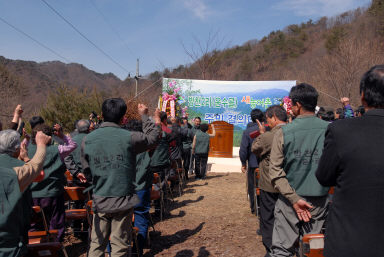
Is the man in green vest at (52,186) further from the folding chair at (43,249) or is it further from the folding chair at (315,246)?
the folding chair at (315,246)

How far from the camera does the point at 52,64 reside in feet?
358

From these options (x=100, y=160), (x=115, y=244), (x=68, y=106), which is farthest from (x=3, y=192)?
(x=68, y=106)

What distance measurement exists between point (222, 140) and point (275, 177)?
1232 cm

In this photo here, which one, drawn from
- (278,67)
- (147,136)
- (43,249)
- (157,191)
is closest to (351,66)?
(157,191)

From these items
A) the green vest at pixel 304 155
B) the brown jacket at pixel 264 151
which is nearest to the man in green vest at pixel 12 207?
the green vest at pixel 304 155

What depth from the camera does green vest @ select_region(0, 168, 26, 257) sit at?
7.02 feet

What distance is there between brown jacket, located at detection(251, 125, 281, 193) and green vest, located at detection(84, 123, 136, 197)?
151cm

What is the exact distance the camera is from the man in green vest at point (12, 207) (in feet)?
7.03

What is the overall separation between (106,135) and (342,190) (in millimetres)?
2018

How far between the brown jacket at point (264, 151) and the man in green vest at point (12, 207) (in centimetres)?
234

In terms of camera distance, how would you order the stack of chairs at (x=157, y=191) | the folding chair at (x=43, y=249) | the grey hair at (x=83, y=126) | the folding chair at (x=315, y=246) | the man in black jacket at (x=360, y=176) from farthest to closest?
the grey hair at (x=83, y=126) < the stack of chairs at (x=157, y=191) < the folding chair at (x=43, y=249) < the folding chair at (x=315, y=246) < the man in black jacket at (x=360, y=176)

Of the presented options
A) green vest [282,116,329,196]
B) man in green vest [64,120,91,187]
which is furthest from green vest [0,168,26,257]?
man in green vest [64,120,91,187]

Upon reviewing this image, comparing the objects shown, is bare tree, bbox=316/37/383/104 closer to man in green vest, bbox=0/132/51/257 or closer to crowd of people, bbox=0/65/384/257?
crowd of people, bbox=0/65/384/257

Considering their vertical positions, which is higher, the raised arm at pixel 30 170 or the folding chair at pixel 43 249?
the raised arm at pixel 30 170
